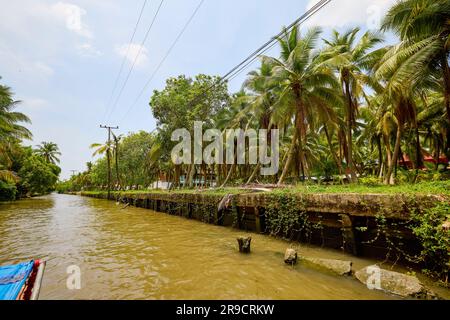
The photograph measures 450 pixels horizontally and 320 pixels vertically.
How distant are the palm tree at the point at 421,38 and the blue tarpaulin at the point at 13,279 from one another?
12.2 meters

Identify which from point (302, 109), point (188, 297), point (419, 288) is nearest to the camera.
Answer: point (419, 288)

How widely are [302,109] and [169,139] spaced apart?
1428 centimetres

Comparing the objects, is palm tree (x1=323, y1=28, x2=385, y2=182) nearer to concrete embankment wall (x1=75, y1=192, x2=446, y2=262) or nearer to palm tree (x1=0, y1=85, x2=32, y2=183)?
concrete embankment wall (x1=75, y1=192, x2=446, y2=262)

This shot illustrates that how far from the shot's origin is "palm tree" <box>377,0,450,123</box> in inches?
370

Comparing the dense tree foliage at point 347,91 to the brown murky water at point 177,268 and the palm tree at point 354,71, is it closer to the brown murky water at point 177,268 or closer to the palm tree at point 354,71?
the palm tree at point 354,71

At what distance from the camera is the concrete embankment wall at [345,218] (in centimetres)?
557

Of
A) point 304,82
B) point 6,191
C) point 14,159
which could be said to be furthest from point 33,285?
point 14,159

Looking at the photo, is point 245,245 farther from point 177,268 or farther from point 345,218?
point 345,218

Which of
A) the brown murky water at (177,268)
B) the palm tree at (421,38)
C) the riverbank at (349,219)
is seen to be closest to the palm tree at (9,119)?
the brown murky water at (177,268)

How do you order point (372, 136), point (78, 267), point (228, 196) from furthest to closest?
point (372, 136) → point (228, 196) → point (78, 267)

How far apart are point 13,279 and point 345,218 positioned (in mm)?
7108

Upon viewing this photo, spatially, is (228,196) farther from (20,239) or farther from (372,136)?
(372,136)

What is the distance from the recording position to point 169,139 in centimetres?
2456
